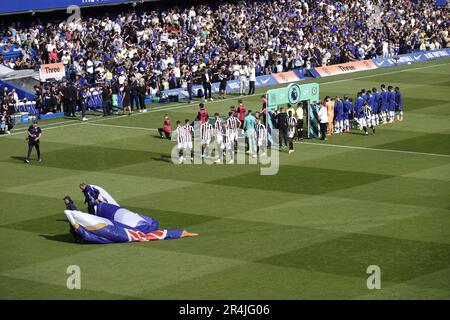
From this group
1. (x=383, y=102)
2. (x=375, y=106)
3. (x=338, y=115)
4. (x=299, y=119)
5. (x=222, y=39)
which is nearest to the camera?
(x=299, y=119)

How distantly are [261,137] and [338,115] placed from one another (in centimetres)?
637

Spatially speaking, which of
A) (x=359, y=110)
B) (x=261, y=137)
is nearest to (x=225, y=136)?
(x=261, y=137)

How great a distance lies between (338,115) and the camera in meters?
49.5

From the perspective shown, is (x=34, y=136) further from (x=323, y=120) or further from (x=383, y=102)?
(x=383, y=102)

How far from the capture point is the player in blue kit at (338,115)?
48888 mm

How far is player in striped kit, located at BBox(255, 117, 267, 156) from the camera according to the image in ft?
145

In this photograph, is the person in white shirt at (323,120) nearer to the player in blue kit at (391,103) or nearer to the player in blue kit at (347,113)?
the player in blue kit at (347,113)

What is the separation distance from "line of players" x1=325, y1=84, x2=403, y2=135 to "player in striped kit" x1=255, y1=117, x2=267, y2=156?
194 inches

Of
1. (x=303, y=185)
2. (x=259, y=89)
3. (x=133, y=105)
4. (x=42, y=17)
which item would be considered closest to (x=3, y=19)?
(x=42, y=17)

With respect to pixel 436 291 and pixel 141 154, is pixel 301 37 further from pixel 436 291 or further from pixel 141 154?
pixel 436 291

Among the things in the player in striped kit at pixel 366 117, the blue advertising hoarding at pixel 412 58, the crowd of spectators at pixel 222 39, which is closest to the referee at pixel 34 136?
the crowd of spectators at pixel 222 39

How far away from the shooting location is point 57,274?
28359 mm

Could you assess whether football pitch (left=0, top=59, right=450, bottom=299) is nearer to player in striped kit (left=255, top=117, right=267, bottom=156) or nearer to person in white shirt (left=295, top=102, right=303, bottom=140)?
person in white shirt (left=295, top=102, right=303, bottom=140)

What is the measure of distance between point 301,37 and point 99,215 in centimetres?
4381
